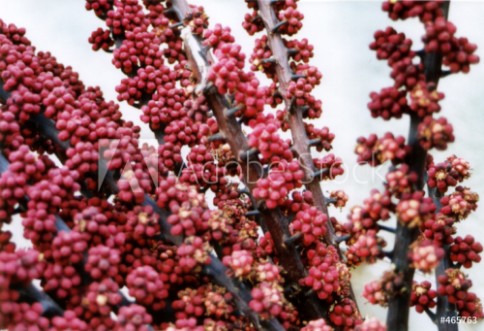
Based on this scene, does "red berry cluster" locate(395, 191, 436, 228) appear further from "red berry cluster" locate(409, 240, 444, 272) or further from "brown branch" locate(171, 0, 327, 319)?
"brown branch" locate(171, 0, 327, 319)

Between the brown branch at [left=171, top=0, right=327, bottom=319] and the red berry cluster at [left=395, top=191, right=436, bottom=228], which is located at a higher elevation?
the brown branch at [left=171, top=0, right=327, bottom=319]

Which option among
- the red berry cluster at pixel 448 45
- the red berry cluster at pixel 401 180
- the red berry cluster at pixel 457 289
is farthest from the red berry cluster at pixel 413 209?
the red berry cluster at pixel 457 289

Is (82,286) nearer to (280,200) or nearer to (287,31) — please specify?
(280,200)

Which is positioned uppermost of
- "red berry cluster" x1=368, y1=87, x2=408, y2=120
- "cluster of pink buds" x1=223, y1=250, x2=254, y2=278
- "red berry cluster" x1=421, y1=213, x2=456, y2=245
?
"red berry cluster" x1=421, y1=213, x2=456, y2=245

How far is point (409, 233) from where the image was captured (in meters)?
0.78

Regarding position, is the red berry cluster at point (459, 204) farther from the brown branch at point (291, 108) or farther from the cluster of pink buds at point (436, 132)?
the cluster of pink buds at point (436, 132)

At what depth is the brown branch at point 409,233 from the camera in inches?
29.4

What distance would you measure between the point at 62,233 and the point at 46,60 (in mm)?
423

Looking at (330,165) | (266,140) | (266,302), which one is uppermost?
(330,165)

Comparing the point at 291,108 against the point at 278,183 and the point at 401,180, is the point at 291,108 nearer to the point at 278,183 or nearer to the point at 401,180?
A: the point at 278,183

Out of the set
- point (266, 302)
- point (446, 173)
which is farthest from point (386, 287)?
point (446, 173)

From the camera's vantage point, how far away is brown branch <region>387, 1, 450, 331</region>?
0.75 m

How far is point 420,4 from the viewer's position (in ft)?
2.35

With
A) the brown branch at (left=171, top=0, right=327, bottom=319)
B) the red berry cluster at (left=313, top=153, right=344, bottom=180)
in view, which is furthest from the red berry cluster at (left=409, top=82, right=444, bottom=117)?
the red berry cluster at (left=313, top=153, right=344, bottom=180)
